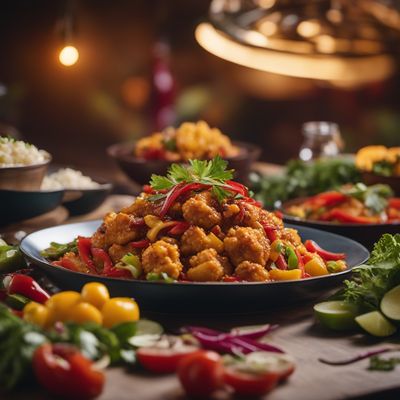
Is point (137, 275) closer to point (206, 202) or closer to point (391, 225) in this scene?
point (206, 202)

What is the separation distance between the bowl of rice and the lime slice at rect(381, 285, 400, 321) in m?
1.74

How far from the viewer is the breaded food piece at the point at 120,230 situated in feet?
9.21

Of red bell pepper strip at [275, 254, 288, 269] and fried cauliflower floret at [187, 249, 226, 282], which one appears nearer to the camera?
fried cauliflower floret at [187, 249, 226, 282]

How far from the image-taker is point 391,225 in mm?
3709

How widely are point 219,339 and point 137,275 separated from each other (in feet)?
1.39

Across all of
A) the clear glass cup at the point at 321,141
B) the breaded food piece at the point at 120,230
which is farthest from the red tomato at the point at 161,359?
the clear glass cup at the point at 321,141

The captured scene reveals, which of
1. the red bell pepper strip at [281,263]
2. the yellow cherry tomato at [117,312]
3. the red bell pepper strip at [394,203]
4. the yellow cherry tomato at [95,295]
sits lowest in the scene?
the yellow cherry tomato at [117,312]

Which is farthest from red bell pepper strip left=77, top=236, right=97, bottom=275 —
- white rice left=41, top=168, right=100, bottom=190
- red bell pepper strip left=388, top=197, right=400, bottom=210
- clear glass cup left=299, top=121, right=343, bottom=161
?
clear glass cup left=299, top=121, right=343, bottom=161

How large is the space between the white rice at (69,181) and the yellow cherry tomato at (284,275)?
5.57 feet

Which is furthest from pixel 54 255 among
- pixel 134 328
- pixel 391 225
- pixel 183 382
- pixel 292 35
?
pixel 292 35

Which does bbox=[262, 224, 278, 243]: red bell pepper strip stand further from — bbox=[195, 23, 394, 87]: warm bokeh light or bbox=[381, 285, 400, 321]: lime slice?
bbox=[195, 23, 394, 87]: warm bokeh light

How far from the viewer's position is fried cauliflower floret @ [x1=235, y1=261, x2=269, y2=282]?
2.66 metres

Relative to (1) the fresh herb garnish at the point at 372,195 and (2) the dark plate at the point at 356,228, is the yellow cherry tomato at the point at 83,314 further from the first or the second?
(1) the fresh herb garnish at the point at 372,195

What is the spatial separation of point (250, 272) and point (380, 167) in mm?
2215
